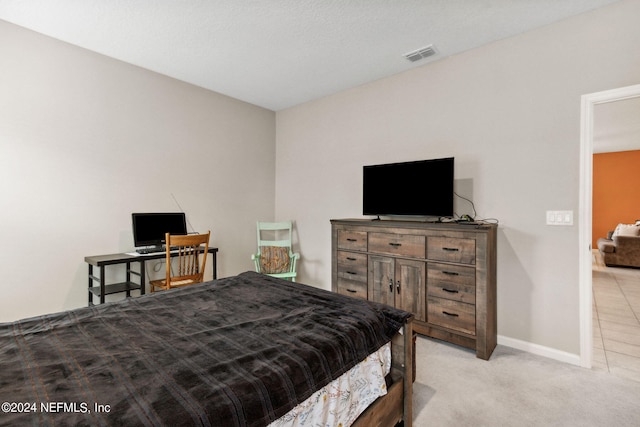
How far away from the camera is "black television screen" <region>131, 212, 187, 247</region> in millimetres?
3289

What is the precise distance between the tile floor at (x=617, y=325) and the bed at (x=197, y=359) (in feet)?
6.50

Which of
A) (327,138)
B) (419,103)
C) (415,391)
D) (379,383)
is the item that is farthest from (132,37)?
(415,391)

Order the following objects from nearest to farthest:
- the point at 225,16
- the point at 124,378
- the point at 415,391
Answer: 1. the point at 124,378
2. the point at 415,391
3. the point at 225,16

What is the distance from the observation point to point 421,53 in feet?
9.99

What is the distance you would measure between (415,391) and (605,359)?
1.70 meters

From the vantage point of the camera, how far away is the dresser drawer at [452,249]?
2566mm

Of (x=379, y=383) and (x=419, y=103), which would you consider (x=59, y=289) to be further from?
(x=419, y=103)

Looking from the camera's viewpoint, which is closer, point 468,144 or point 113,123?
point 468,144

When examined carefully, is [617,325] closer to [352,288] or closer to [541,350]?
[541,350]

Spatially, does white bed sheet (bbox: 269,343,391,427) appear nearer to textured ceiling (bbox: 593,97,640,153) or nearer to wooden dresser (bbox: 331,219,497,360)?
wooden dresser (bbox: 331,219,497,360)

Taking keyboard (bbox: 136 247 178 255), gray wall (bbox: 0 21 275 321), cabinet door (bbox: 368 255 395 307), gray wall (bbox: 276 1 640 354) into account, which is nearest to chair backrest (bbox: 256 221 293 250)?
gray wall (bbox: 0 21 275 321)

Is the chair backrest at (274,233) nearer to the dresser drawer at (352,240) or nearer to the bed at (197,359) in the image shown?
the dresser drawer at (352,240)

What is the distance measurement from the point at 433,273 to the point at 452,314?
0.37 meters

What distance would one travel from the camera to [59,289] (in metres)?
2.94
